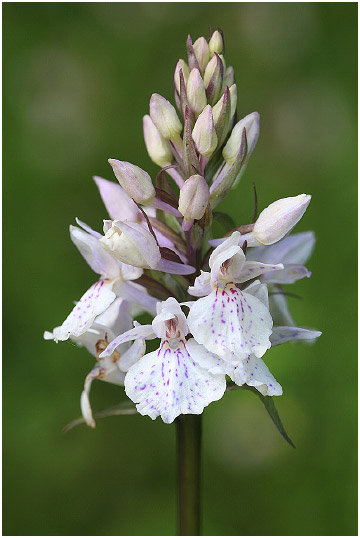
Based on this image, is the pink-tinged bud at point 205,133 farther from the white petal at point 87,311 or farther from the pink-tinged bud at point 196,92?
the white petal at point 87,311

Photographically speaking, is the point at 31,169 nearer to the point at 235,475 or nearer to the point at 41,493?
the point at 41,493

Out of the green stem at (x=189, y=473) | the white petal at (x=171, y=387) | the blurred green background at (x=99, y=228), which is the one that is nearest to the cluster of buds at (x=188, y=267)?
the white petal at (x=171, y=387)

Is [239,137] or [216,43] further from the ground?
[216,43]

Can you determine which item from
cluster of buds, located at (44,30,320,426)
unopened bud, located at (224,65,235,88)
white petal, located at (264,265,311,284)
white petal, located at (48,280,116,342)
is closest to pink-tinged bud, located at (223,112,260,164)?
cluster of buds, located at (44,30,320,426)

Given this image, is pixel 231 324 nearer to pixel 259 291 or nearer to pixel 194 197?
pixel 259 291

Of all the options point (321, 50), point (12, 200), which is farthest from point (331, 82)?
point (12, 200)

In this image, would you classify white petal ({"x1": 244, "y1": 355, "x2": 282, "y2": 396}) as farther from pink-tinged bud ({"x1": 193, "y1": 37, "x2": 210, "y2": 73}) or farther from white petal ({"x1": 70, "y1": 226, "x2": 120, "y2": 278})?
pink-tinged bud ({"x1": 193, "y1": 37, "x2": 210, "y2": 73})

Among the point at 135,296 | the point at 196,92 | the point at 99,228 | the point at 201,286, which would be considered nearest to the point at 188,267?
the point at 201,286
